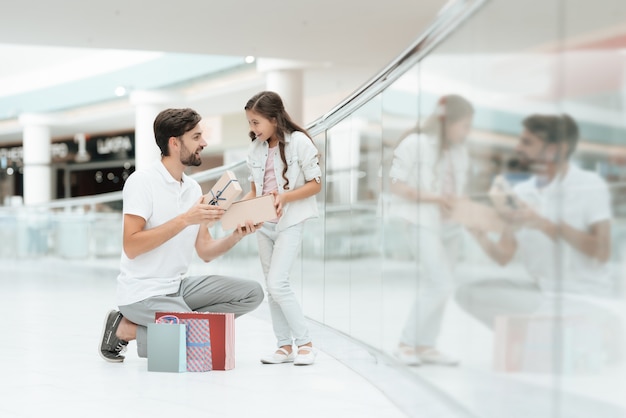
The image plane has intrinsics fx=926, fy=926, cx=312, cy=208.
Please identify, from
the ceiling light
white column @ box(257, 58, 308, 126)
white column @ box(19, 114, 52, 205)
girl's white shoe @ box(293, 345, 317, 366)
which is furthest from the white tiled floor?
white column @ box(19, 114, 52, 205)

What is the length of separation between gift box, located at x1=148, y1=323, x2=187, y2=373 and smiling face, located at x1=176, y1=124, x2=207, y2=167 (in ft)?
2.72

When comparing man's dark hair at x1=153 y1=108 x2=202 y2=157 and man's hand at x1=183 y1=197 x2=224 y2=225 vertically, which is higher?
man's dark hair at x1=153 y1=108 x2=202 y2=157

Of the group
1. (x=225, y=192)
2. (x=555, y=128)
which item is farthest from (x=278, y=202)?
(x=555, y=128)

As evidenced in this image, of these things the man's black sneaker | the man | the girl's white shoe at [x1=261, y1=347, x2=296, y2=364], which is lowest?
the girl's white shoe at [x1=261, y1=347, x2=296, y2=364]

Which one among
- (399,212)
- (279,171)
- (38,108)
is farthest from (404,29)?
(38,108)

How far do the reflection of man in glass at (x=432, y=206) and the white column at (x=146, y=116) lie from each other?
1535 cm

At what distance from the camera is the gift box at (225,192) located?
13.9 ft

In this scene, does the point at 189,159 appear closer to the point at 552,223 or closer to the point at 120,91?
the point at 552,223

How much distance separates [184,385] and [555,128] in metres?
2.26

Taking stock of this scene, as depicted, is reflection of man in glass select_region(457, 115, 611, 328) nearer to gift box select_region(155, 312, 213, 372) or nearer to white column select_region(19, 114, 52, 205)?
gift box select_region(155, 312, 213, 372)

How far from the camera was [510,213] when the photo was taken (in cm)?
225

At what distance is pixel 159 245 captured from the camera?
420 centimetres

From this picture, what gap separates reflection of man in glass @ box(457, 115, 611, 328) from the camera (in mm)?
1899

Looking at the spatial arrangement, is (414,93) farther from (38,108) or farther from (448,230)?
(38,108)
